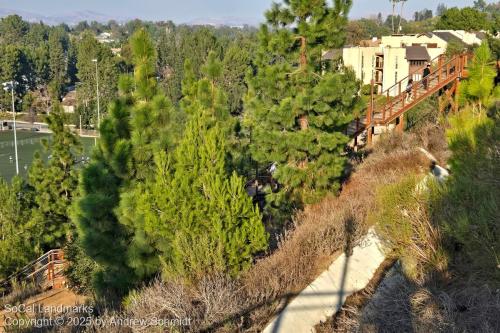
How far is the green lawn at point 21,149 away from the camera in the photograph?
3903 centimetres

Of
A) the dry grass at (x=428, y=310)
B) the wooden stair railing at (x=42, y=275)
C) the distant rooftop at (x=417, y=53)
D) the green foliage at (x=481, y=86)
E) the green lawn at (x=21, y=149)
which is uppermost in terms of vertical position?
the distant rooftop at (x=417, y=53)

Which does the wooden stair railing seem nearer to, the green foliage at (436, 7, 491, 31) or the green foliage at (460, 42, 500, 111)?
the green foliage at (460, 42, 500, 111)

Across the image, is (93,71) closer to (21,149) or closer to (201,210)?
(21,149)

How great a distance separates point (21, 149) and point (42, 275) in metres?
38.2

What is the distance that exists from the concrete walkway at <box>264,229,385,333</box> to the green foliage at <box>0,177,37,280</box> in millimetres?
11152

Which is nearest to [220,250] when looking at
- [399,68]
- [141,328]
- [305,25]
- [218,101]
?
[141,328]

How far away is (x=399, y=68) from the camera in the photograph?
4166 centimetres

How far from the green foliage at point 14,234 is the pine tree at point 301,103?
8.30 metres

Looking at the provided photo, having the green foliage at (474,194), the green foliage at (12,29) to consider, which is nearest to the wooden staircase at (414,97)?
the green foliage at (474,194)

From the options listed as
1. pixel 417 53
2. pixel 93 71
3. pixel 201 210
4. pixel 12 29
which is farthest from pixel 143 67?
pixel 12 29

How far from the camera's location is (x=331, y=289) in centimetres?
681

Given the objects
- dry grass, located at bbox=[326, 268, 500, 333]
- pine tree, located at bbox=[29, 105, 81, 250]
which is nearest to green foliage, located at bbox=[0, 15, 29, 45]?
pine tree, located at bbox=[29, 105, 81, 250]

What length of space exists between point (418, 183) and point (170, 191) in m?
3.42

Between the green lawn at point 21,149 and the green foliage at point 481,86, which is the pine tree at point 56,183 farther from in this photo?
the green lawn at point 21,149
